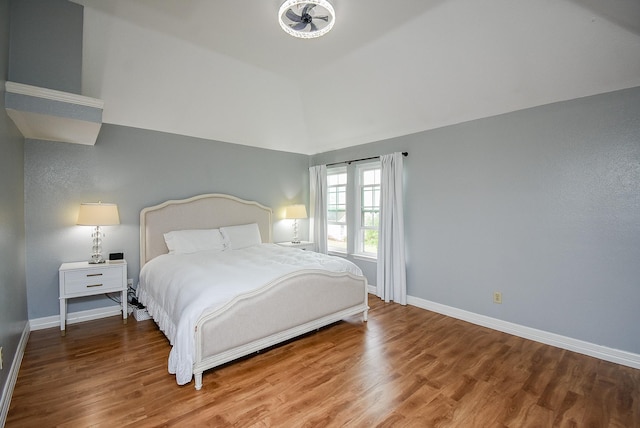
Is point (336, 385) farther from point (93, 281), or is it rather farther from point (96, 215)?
point (96, 215)

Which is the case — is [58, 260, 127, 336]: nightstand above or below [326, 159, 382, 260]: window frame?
below

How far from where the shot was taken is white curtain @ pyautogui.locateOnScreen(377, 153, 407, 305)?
3926 mm

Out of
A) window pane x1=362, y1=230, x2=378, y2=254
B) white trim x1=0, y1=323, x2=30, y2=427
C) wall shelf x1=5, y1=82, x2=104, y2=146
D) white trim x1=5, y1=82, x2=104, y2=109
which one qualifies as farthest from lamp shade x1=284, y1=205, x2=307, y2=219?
white trim x1=0, y1=323, x2=30, y2=427

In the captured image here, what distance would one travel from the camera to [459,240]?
3.48 metres

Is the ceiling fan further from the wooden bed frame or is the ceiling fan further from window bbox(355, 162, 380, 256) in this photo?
window bbox(355, 162, 380, 256)

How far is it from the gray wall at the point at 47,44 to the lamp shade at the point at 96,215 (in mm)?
1193

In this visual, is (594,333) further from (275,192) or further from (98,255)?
(98,255)

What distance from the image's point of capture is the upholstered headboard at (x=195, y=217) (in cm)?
372

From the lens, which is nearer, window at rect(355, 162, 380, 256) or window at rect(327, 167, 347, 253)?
window at rect(355, 162, 380, 256)

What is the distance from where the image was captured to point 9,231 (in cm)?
227

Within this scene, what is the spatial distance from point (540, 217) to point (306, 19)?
9.33 ft

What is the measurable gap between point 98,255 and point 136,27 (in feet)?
7.97

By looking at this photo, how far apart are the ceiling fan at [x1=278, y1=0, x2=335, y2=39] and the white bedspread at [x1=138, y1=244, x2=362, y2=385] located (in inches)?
81.3

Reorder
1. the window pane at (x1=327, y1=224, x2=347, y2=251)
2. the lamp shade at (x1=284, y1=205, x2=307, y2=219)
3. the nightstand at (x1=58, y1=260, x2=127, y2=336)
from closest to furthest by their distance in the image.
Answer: the nightstand at (x1=58, y1=260, x2=127, y2=336) → the lamp shade at (x1=284, y1=205, x2=307, y2=219) → the window pane at (x1=327, y1=224, x2=347, y2=251)
